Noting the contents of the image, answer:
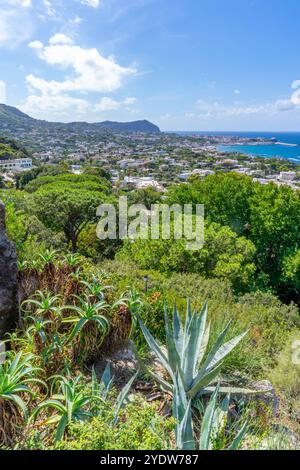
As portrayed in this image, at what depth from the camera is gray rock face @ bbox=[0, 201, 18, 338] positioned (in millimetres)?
3336

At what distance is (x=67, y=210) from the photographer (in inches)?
678

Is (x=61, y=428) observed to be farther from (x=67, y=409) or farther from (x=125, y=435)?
(x=125, y=435)

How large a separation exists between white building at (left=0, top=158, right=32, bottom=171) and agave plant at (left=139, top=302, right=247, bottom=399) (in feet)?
203

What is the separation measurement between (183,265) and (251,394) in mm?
8322

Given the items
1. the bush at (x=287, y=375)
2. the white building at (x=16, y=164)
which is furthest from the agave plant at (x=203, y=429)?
the white building at (x=16, y=164)

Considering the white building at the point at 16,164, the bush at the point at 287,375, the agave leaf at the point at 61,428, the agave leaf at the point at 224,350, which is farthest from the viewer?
the white building at the point at 16,164

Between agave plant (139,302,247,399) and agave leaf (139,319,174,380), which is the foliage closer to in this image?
agave plant (139,302,247,399)

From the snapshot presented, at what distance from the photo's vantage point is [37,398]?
262 cm

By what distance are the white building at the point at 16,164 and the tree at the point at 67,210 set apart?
46251 mm

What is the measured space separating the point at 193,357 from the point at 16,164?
66.7m

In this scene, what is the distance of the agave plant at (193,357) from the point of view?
2.91 metres

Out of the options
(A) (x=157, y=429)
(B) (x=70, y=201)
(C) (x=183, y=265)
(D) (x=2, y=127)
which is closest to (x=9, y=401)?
(A) (x=157, y=429)

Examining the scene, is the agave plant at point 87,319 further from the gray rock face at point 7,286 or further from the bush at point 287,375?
the bush at point 287,375
